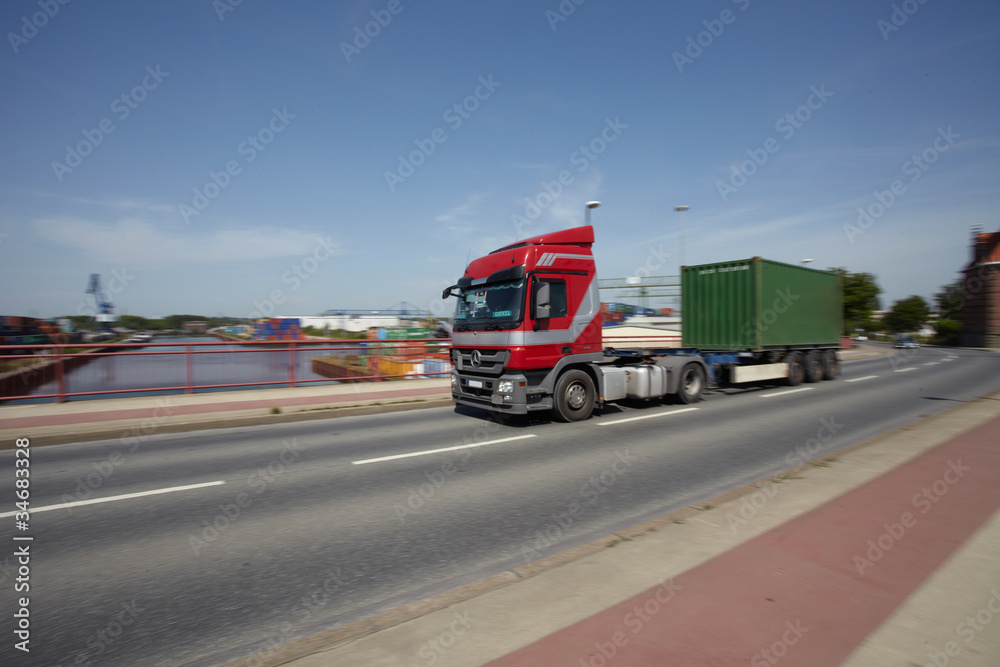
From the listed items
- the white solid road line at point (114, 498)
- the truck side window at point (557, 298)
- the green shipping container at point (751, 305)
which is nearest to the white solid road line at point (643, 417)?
the truck side window at point (557, 298)

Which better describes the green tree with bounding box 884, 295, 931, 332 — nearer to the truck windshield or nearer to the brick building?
the brick building

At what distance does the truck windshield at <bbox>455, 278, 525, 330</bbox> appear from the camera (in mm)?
9250

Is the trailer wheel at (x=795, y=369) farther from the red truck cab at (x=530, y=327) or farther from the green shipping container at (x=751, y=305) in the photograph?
the red truck cab at (x=530, y=327)

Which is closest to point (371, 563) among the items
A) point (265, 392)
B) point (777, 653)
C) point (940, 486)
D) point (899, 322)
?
→ point (777, 653)

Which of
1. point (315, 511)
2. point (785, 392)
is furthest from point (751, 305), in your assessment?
point (315, 511)

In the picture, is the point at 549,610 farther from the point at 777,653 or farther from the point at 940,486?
the point at 940,486

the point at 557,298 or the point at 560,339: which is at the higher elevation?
the point at 557,298

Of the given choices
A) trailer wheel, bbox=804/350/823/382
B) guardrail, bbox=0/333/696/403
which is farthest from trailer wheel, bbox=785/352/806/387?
guardrail, bbox=0/333/696/403

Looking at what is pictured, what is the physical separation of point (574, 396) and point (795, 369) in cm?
1031

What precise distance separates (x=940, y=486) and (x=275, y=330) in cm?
1746

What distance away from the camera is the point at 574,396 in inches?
397

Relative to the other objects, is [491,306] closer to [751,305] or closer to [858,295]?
[751,305]

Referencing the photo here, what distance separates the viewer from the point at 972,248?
74.9 metres

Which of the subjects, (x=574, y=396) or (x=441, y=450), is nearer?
(x=441, y=450)
